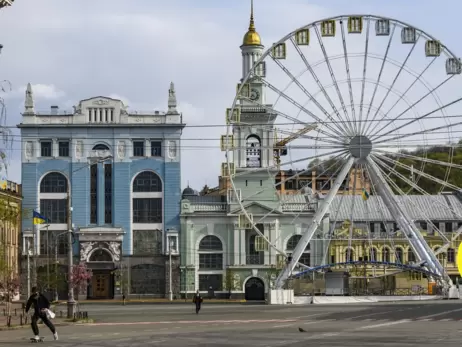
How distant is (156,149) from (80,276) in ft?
63.2

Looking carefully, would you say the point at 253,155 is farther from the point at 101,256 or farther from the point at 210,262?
the point at 101,256

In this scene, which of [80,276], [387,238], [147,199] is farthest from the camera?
[387,238]

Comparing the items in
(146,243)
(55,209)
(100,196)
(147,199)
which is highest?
(100,196)

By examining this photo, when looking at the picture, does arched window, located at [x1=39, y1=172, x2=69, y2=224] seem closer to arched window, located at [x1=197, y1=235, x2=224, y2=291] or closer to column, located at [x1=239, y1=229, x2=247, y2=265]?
arched window, located at [x1=197, y1=235, x2=224, y2=291]

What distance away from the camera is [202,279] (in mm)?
118688

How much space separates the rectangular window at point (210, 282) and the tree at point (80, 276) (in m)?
11.4

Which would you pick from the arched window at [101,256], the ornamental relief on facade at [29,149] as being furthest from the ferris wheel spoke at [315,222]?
the ornamental relief on facade at [29,149]

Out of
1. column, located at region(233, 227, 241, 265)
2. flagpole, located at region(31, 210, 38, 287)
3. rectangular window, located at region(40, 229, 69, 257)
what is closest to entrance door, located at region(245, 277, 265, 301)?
column, located at region(233, 227, 241, 265)

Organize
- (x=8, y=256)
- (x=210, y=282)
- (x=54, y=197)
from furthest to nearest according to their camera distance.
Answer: (x=210, y=282) < (x=54, y=197) < (x=8, y=256)

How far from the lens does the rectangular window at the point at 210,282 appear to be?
118000mm

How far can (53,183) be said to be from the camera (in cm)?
11725

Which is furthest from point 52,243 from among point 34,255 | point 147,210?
point 147,210

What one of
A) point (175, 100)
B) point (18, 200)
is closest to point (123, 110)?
point (175, 100)

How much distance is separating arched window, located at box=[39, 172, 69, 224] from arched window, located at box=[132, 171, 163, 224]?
22.2 ft
